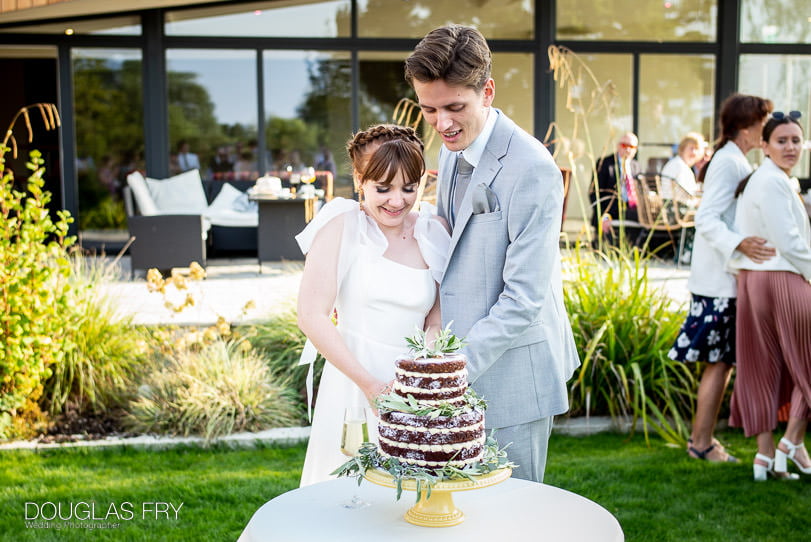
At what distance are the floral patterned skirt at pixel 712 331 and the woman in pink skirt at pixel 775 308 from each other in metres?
0.16

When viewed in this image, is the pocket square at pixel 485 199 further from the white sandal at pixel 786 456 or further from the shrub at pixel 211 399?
the shrub at pixel 211 399

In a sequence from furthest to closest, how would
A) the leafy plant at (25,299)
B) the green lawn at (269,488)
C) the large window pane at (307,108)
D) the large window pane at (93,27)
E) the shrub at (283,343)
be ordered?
the large window pane at (307,108) < the large window pane at (93,27) < the shrub at (283,343) < the leafy plant at (25,299) < the green lawn at (269,488)

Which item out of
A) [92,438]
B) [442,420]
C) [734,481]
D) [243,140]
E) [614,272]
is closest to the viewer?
[442,420]

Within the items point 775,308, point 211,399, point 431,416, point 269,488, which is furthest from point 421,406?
point 211,399

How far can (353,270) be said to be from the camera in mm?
2771

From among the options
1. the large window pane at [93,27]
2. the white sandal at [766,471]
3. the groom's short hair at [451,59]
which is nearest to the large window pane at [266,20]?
the large window pane at [93,27]

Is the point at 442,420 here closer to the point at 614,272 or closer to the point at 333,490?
the point at 333,490

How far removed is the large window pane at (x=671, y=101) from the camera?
1441 centimetres

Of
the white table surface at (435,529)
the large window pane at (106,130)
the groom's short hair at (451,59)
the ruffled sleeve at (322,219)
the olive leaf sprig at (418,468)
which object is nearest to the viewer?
the olive leaf sprig at (418,468)

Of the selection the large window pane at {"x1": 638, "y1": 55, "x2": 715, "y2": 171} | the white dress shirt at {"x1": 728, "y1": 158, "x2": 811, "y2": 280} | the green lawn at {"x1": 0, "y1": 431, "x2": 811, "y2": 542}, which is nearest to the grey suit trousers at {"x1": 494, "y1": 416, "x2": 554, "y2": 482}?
the green lawn at {"x1": 0, "y1": 431, "x2": 811, "y2": 542}

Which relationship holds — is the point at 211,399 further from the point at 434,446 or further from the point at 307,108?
the point at 307,108

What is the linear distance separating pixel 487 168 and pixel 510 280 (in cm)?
34

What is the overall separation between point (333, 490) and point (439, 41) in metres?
1.23

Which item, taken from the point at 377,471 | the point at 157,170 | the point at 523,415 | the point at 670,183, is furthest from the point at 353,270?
the point at 157,170
